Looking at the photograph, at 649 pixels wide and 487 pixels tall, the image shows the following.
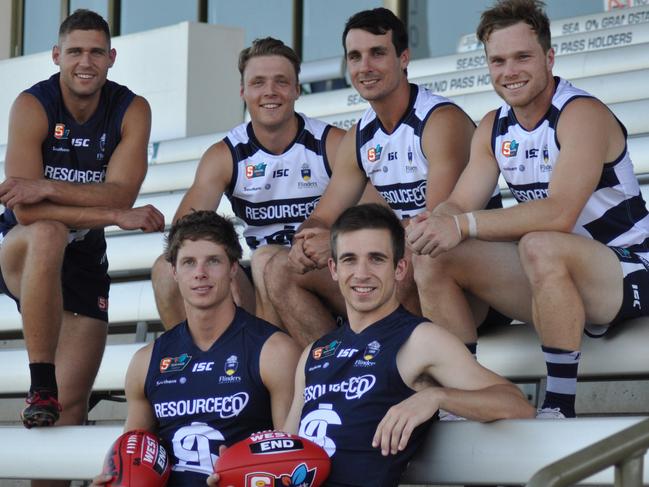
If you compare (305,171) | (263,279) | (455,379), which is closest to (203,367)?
(263,279)

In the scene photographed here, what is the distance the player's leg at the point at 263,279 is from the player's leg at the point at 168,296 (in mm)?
200

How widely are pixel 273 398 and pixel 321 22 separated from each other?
483 cm

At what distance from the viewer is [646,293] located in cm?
275

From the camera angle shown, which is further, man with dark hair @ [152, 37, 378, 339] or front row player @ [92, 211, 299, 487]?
man with dark hair @ [152, 37, 378, 339]

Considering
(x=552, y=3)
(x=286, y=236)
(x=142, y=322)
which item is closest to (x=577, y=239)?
(x=286, y=236)

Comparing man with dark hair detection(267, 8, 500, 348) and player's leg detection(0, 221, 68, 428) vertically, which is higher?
man with dark hair detection(267, 8, 500, 348)

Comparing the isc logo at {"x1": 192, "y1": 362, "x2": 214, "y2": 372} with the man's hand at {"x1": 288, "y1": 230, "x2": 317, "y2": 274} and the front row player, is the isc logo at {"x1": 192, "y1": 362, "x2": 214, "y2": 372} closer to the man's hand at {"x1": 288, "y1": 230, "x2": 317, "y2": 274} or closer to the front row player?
the front row player

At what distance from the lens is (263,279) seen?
3.13 meters

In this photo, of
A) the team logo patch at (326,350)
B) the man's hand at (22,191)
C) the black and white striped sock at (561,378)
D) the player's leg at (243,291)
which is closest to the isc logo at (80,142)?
the man's hand at (22,191)

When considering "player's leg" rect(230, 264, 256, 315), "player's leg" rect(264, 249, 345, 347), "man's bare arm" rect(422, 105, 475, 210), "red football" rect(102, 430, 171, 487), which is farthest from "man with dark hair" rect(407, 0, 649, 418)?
"red football" rect(102, 430, 171, 487)

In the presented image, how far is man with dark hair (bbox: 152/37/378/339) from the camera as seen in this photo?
11.1 ft

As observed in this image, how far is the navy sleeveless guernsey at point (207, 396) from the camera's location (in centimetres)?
269

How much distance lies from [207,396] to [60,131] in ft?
3.37

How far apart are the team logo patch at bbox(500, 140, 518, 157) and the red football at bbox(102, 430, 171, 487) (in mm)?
1050
